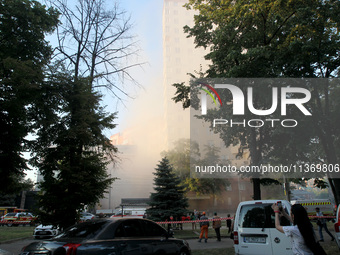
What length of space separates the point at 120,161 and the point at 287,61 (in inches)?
386

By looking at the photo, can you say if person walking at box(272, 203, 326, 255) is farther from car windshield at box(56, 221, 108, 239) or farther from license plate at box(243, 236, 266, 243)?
car windshield at box(56, 221, 108, 239)

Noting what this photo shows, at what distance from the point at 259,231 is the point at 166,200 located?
51.5 feet

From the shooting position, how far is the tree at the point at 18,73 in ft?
36.9

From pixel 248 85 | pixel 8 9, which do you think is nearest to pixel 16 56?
pixel 8 9

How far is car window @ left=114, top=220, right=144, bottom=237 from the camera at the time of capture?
559cm

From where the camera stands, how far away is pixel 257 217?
7.21 meters

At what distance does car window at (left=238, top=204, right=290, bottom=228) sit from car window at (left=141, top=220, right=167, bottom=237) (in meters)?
2.25

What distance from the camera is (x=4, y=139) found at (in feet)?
37.3

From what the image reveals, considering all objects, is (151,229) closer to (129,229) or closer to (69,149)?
(129,229)

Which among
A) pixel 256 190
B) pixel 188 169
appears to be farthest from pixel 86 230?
pixel 188 169

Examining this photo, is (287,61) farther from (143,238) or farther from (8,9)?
(8,9)

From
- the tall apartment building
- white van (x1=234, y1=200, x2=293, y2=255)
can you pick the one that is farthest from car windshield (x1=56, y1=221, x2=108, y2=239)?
the tall apartment building

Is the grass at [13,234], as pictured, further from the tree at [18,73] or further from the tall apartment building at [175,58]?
the tall apartment building at [175,58]

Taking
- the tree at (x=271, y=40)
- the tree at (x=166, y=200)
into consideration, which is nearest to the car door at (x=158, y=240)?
the tree at (x=271, y=40)
